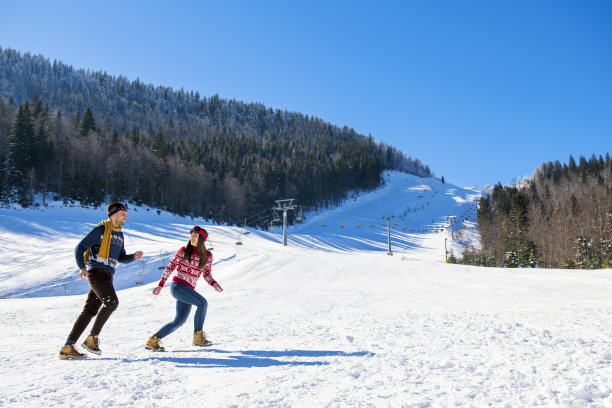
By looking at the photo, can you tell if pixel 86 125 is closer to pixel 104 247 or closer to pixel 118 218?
pixel 118 218

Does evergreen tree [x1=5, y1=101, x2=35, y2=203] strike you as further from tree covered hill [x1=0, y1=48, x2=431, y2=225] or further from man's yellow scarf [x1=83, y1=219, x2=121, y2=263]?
man's yellow scarf [x1=83, y1=219, x2=121, y2=263]

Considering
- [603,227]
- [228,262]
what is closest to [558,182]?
[603,227]

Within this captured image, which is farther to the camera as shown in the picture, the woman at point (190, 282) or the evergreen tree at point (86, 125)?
the evergreen tree at point (86, 125)

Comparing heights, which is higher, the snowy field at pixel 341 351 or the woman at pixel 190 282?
the woman at pixel 190 282

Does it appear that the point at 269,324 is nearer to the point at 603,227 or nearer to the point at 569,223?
the point at 603,227

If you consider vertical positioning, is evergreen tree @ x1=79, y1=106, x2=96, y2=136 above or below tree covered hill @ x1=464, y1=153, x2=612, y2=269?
above

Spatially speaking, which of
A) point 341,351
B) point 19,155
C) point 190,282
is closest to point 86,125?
point 19,155

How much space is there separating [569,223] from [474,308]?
5485cm

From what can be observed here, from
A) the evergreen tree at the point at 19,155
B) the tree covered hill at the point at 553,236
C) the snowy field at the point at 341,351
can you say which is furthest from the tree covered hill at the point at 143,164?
the snowy field at the point at 341,351

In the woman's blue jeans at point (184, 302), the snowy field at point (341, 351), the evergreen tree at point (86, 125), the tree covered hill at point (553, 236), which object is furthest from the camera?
the evergreen tree at point (86, 125)

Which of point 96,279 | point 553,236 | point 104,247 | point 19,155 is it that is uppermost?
point 19,155

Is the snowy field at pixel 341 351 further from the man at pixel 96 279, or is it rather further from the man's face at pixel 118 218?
the man's face at pixel 118 218

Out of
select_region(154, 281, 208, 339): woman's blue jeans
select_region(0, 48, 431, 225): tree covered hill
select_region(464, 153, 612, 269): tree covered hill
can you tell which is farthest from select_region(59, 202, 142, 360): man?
select_region(0, 48, 431, 225): tree covered hill

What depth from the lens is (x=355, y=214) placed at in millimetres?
100562
